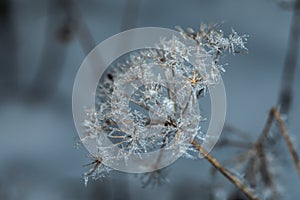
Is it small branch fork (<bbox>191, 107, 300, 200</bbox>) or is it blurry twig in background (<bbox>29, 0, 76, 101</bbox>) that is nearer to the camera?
small branch fork (<bbox>191, 107, 300, 200</bbox>)

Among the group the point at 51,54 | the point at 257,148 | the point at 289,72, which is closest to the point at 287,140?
the point at 257,148

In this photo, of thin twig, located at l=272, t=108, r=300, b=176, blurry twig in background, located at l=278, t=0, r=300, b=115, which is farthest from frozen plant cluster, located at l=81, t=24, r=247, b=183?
blurry twig in background, located at l=278, t=0, r=300, b=115

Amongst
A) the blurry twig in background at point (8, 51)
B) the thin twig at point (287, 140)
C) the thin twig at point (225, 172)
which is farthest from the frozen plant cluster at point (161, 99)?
the blurry twig in background at point (8, 51)

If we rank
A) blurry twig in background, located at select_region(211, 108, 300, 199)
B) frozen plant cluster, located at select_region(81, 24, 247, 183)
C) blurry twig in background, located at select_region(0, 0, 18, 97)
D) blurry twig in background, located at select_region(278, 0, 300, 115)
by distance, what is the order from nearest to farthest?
frozen plant cluster, located at select_region(81, 24, 247, 183) → blurry twig in background, located at select_region(211, 108, 300, 199) → blurry twig in background, located at select_region(278, 0, 300, 115) → blurry twig in background, located at select_region(0, 0, 18, 97)

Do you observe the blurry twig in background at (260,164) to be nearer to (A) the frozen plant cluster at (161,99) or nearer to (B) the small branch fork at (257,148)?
(B) the small branch fork at (257,148)

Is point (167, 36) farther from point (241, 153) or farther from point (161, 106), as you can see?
point (241, 153)

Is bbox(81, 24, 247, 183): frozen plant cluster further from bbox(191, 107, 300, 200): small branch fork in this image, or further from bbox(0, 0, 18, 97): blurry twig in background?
bbox(0, 0, 18, 97): blurry twig in background

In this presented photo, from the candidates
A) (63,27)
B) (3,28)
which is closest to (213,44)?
(63,27)
